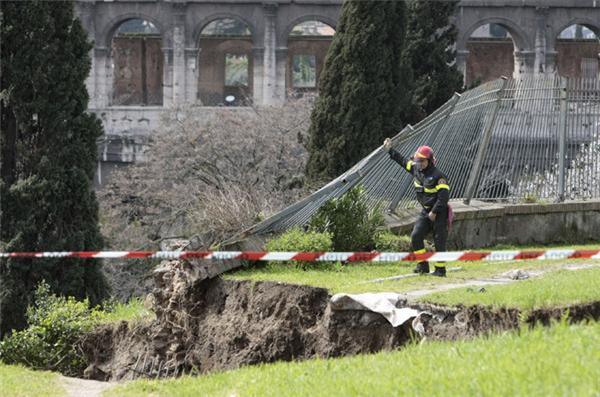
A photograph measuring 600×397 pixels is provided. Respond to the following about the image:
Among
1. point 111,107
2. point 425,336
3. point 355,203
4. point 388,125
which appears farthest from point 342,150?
point 111,107

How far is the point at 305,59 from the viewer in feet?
207

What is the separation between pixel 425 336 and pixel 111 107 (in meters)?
41.5

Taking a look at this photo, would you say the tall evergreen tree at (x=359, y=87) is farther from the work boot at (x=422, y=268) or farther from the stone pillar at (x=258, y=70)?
the stone pillar at (x=258, y=70)

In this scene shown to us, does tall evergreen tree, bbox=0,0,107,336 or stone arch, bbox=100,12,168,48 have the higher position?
stone arch, bbox=100,12,168,48

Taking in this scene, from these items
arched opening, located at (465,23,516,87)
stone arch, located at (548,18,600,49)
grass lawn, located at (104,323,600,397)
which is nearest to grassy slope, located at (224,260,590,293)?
grass lawn, located at (104,323,600,397)

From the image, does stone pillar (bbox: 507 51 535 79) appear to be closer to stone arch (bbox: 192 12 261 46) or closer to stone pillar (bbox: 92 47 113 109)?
stone arch (bbox: 192 12 261 46)

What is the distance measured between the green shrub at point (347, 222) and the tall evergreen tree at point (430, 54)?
62.6 ft

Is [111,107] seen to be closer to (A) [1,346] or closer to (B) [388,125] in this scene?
(B) [388,125]

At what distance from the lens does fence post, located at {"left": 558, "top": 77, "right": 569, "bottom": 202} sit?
17.1m

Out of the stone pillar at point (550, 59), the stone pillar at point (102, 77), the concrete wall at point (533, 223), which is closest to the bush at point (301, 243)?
the concrete wall at point (533, 223)

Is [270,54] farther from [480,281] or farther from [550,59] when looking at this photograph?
[480,281]

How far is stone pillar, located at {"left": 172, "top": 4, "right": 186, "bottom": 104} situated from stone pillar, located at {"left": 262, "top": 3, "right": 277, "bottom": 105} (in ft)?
9.86

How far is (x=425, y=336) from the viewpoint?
10.2 meters

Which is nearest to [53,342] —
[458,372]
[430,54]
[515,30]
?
[458,372]
